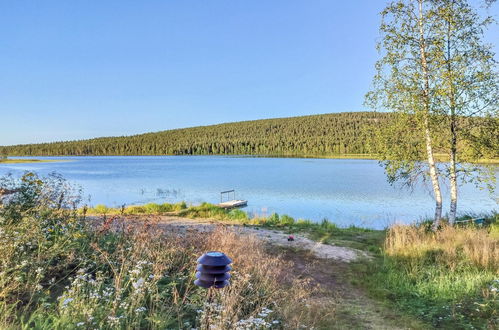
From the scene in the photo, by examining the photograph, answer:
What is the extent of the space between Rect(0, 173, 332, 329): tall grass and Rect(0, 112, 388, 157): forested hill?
123 metres

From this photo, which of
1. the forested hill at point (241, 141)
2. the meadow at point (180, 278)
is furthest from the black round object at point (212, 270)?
the forested hill at point (241, 141)

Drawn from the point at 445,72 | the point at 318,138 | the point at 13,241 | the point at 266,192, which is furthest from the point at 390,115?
the point at 318,138

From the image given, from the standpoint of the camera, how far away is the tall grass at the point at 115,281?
12.1 ft

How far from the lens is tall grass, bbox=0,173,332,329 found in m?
3.69

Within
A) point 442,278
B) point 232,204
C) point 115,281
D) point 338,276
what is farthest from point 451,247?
point 232,204

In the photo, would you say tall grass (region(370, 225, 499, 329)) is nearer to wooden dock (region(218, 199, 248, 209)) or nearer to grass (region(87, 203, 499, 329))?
grass (region(87, 203, 499, 329))

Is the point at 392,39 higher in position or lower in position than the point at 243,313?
higher

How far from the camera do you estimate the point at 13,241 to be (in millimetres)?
4836

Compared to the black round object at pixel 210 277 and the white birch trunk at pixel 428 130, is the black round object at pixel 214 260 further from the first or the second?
the white birch trunk at pixel 428 130

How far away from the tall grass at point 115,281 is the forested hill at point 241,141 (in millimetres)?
122604

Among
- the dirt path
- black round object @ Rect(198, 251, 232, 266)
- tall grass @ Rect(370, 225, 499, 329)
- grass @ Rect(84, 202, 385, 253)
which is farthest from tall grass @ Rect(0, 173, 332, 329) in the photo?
tall grass @ Rect(370, 225, 499, 329)

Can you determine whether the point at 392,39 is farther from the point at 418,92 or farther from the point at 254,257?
the point at 254,257

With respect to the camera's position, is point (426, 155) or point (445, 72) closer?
point (445, 72)

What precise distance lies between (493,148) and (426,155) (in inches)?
83.8
